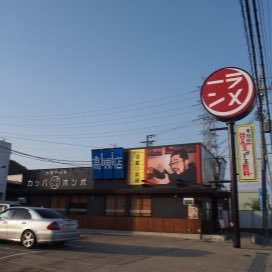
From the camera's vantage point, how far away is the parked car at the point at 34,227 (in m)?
13.8

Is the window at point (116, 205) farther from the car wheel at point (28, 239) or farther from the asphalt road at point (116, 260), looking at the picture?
the car wheel at point (28, 239)

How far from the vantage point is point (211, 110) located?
59.0 ft

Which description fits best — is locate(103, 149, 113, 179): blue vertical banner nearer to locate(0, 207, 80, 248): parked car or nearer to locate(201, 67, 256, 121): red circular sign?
locate(201, 67, 256, 121): red circular sign

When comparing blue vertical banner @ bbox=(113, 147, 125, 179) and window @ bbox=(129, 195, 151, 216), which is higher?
blue vertical banner @ bbox=(113, 147, 125, 179)

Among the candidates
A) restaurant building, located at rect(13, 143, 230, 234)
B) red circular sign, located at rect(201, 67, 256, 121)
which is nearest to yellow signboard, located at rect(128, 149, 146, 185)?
restaurant building, located at rect(13, 143, 230, 234)

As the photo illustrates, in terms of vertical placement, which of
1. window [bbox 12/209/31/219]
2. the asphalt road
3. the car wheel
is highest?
window [bbox 12/209/31/219]

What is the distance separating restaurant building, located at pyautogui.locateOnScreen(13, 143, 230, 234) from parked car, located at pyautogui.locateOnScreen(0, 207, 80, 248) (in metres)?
11.3

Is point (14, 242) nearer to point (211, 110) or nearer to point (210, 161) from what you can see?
point (211, 110)

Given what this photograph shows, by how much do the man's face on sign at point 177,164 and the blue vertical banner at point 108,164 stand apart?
449 cm

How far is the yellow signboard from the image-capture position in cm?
2703

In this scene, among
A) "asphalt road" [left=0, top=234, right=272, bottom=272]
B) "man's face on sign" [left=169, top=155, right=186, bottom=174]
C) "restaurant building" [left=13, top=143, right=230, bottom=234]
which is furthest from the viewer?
"man's face on sign" [left=169, top=155, right=186, bottom=174]

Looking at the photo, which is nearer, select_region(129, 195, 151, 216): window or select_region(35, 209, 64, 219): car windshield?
select_region(35, 209, 64, 219): car windshield

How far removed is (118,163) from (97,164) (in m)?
1.85

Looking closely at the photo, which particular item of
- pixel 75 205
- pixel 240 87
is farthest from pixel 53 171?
pixel 240 87
